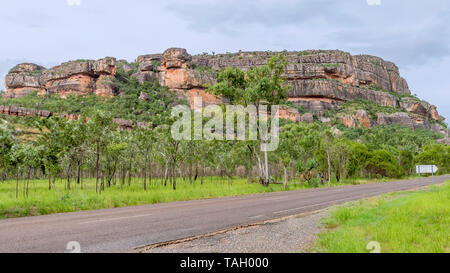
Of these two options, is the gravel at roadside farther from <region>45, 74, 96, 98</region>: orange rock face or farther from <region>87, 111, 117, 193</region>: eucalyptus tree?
<region>45, 74, 96, 98</region>: orange rock face

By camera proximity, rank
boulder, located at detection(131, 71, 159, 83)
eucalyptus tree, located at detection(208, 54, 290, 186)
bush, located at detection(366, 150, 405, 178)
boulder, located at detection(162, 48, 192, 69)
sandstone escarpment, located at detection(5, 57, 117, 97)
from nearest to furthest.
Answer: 1. eucalyptus tree, located at detection(208, 54, 290, 186)
2. bush, located at detection(366, 150, 405, 178)
3. sandstone escarpment, located at detection(5, 57, 117, 97)
4. boulder, located at detection(162, 48, 192, 69)
5. boulder, located at detection(131, 71, 159, 83)

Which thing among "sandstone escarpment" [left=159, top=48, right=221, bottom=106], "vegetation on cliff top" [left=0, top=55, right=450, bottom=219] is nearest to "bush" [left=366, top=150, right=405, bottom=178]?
"vegetation on cliff top" [left=0, top=55, right=450, bottom=219]

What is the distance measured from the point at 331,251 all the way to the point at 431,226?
3241 millimetres

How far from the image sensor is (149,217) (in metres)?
9.64

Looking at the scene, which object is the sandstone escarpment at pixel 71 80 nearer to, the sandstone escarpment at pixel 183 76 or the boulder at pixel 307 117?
the sandstone escarpment at pixel 183 76

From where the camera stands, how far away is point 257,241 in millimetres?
6223

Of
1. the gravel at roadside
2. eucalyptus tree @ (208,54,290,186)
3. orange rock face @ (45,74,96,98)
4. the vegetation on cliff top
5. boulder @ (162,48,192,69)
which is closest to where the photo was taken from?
the gravel at roadside

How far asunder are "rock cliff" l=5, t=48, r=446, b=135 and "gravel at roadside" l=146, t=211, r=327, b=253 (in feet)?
406

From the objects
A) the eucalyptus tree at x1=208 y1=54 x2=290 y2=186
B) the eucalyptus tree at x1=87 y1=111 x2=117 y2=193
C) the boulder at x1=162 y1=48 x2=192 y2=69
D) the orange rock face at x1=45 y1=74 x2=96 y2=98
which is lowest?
the eucalyptus tree at x1=87 y1=111 x2=117 y2=193

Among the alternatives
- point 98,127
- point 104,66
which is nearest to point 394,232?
point 98,127

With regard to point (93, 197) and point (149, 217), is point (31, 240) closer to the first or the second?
point (149, 217)

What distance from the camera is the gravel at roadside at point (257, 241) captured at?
18.3 feet

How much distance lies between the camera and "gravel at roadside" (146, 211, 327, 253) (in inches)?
220
